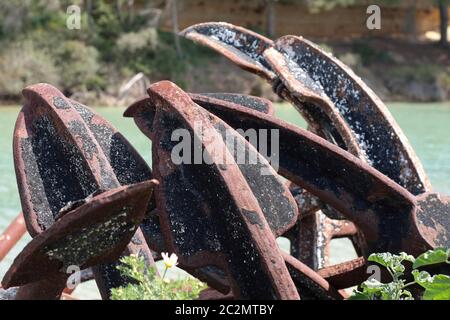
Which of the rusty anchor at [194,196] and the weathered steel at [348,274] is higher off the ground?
the rusty anchor at [194,196]

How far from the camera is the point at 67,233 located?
2285mm

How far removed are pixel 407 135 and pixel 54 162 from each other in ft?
70.3

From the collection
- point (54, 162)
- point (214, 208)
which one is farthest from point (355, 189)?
point (54, 162)

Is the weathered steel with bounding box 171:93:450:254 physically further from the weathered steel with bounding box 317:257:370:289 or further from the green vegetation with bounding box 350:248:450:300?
the green vegetation with bounding box 350:248:450:300

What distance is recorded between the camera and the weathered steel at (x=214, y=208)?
8.32ft

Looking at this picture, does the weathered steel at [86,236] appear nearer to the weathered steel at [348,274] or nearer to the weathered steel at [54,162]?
the weathered steel at [54,162]

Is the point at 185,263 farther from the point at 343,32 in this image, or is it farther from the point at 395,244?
the point at 343,32

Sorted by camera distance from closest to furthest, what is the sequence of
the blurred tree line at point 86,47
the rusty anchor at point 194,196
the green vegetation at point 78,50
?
the rusty anchor at point 194,196, the green vegetation at point 78,50, the blurred tree line at point 86,47

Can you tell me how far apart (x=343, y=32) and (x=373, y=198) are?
43.0 metres

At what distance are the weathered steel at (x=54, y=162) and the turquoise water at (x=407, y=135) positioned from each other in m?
4.15

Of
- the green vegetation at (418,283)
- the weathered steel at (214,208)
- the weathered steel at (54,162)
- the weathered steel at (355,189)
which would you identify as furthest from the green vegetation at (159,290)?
the weathered steel at (355,189)

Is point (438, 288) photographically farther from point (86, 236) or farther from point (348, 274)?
point (348, 274)

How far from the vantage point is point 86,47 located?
36156 millimetres
